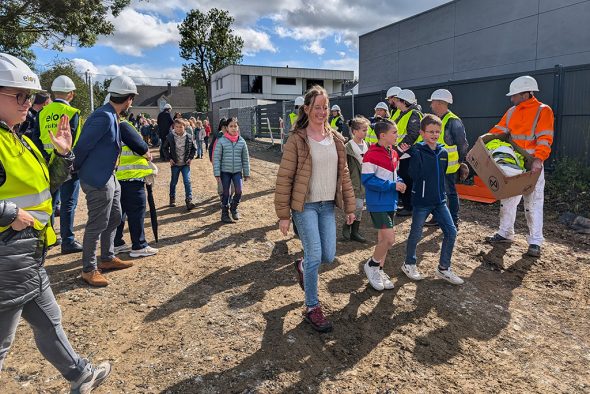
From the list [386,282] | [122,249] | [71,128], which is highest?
[71,128]

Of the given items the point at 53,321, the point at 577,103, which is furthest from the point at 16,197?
the point at 577,103

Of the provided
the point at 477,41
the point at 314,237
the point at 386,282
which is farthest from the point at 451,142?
the point at 477,41

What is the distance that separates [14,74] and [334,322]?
294cm

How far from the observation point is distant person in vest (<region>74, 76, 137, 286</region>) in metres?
4.10

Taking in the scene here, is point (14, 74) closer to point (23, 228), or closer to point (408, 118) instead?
point (23, 228)

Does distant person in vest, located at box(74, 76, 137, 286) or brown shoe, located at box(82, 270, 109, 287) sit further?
brown shoe, located at box(82, 270, 109, 287)

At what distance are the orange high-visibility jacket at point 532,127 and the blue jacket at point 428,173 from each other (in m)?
1.61

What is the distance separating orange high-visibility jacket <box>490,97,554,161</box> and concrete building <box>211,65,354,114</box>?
38791 mm

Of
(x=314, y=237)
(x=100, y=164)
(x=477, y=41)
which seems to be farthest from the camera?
(x=477, y=41)

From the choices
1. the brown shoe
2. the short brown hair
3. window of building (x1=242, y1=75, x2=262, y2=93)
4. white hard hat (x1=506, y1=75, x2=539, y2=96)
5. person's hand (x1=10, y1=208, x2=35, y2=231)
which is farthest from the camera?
window of building (x1=242, y1=75, x2=262, y2=93)

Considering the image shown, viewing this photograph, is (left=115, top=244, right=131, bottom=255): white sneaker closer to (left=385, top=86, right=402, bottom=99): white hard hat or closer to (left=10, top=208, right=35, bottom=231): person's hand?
(left=10, top=208, right=35, bottom=231): person's hand

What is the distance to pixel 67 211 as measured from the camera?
5539 millimetres

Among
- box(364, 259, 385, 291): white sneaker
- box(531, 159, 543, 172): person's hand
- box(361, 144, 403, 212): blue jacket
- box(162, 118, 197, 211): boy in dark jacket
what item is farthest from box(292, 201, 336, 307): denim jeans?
box(162, 118, 197, 211): boy in dark jacket

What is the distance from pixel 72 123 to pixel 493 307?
5.33m
